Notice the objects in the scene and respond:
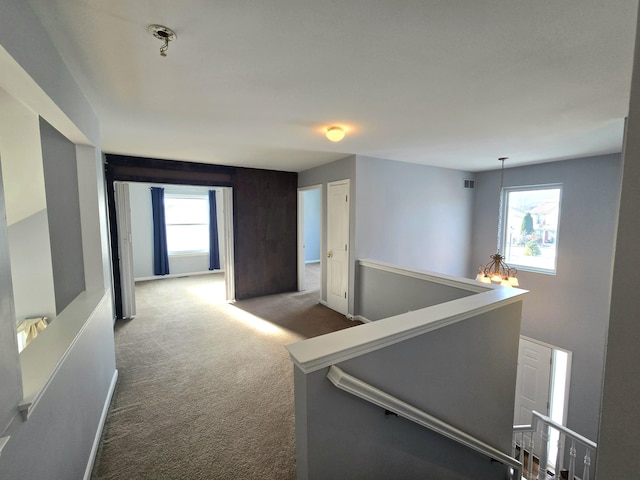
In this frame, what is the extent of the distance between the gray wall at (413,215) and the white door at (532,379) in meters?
1.66

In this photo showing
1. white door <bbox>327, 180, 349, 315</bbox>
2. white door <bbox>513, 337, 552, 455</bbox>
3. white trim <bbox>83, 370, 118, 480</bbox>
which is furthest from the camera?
white door <bbox>513, 337, 552, 455</bbox>

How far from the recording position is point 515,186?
4.91 m

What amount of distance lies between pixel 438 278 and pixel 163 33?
9.81 ft

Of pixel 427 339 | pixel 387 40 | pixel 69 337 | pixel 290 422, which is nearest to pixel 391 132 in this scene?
pixel 387 40

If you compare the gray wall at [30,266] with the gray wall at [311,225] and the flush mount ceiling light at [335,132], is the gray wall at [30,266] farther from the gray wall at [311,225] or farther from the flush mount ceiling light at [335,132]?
the gray wall at [311,225]

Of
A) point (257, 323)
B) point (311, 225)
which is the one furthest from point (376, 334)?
point (311, 225)

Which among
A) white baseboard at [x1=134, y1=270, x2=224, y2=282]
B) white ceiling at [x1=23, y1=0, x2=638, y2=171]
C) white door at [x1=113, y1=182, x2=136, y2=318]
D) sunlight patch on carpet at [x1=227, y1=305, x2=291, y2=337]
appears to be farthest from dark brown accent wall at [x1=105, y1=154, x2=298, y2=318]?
white baseboard at [x1=134, y1=270, x2=224, y2=282]

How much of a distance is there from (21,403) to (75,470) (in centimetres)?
81

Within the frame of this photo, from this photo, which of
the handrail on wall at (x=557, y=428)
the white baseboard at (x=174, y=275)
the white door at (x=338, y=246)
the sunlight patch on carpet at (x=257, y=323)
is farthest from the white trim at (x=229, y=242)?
the handrail on wall at (x=557, y=428)

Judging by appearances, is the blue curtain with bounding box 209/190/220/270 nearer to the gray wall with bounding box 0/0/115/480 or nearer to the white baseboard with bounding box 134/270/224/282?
the white baseboard with bounding box 134/270/224/282

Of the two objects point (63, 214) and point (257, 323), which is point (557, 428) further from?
point (63, 214)

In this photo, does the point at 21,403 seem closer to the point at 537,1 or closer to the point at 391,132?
the point at 537,1

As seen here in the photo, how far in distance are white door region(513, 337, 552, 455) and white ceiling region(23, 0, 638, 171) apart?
134 inches

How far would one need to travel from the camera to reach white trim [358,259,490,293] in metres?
→ 2.75
